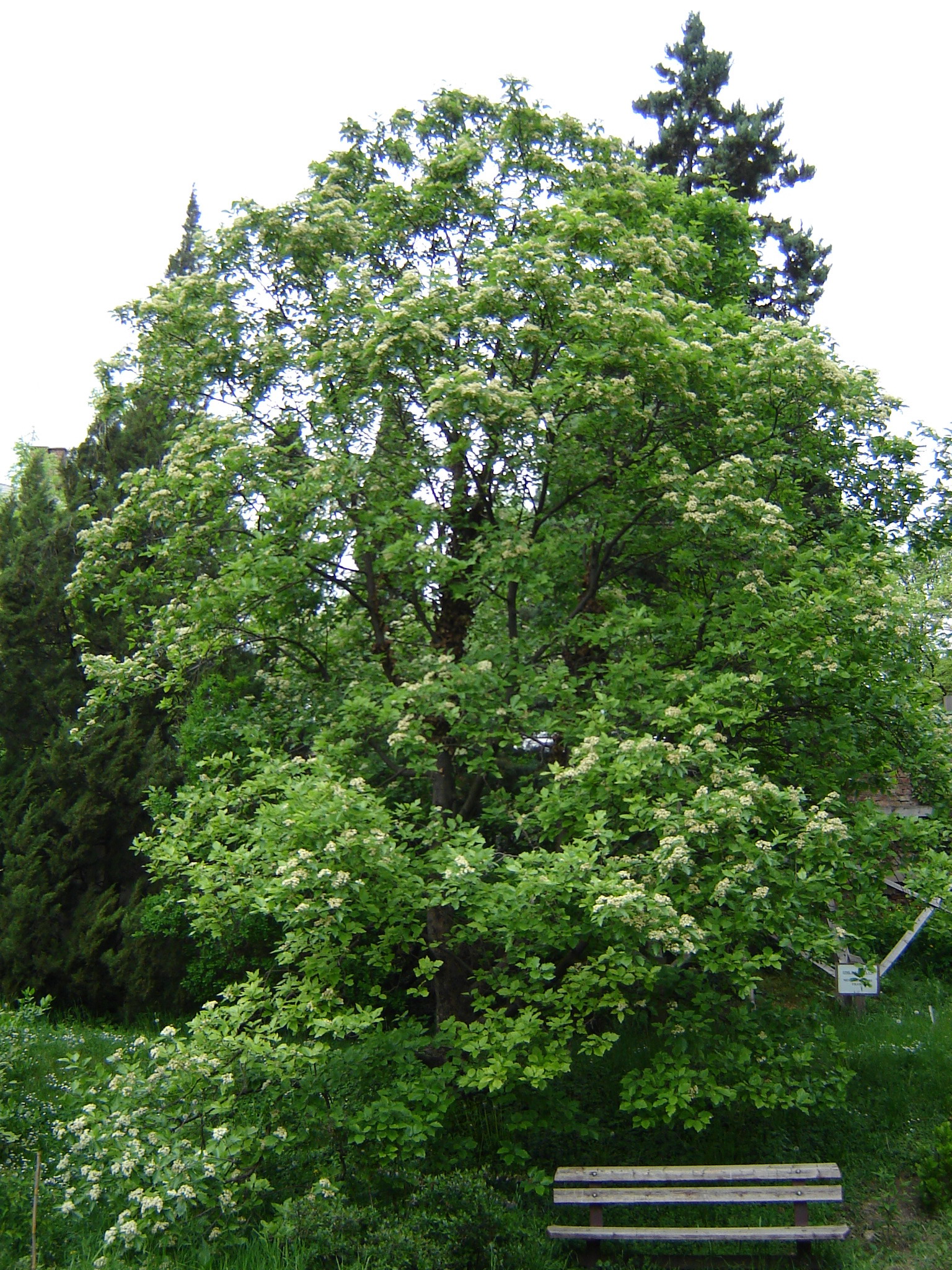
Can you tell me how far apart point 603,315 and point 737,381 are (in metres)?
1.74

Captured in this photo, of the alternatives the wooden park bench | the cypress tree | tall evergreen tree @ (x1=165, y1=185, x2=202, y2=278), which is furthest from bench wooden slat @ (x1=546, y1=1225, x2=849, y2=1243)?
tall evergreen tree @ (x1=165, y1=185, x2=202, y2=278)

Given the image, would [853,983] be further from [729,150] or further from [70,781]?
[729,150]

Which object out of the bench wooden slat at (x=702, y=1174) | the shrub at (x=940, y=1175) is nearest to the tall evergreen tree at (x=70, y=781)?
the bench wooden slat at (x=702, y=1174)

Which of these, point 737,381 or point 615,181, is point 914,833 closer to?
point 737,381

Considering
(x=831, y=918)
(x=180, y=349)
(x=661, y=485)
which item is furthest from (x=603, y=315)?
(x=831, y=918)

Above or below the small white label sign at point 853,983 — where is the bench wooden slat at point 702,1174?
below

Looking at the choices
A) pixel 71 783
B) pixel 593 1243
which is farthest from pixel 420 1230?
pixel 71 783

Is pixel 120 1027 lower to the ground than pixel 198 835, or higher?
lower

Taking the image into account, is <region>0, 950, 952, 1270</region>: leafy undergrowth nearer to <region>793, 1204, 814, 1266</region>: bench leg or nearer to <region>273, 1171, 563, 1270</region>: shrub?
<region>273, 1171, 563, 1270</region>: shrub

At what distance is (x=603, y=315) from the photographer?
27.7ft

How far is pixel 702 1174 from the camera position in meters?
7.58

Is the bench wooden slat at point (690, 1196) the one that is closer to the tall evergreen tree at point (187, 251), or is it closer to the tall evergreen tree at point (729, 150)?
the tall evergreen tree at point (187, 251)

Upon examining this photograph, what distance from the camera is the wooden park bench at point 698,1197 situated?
7.31 meters

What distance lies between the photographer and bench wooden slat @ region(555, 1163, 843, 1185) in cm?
755
